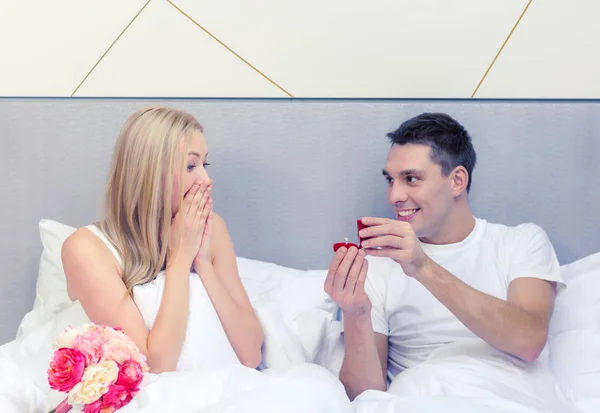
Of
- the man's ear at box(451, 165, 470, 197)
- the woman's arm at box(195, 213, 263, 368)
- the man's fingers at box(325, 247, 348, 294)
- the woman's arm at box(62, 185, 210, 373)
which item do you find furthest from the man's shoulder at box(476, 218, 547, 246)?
the woman's arm at box(62, 185, 210, 373)

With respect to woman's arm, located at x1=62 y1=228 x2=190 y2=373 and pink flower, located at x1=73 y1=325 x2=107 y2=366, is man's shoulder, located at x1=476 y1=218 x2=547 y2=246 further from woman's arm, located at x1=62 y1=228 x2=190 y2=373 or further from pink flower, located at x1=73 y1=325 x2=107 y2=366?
pink flower, located at x1=73 y1=325 x2=107 y2=366

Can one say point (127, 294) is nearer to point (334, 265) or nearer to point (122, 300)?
point (122, 300)

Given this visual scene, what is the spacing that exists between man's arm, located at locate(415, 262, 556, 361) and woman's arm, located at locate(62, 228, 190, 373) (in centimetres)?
56

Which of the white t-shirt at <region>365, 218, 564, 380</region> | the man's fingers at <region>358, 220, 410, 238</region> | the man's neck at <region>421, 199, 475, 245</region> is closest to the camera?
the man's fingers at <region>358, 220, 410, 238</region>

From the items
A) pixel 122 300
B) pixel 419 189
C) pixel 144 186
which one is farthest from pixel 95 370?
pixel 419 189

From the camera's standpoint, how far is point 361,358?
5.37 ft

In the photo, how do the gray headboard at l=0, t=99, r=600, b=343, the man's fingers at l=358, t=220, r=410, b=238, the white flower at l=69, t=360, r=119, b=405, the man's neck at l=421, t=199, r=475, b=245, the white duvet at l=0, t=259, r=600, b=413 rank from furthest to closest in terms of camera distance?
1. the gray headboard at l=0, t=99, r=600, b=343
2. the man's neck at l=421, t=199, r=475, b=245
3. the man's fingers at l=358, t=220, r=410, b=238
4. the white duvet at l=0, t=259, r=600, b=413
5. the white flower at l=69, t=360, r=119, b=405

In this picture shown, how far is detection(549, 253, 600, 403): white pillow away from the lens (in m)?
1.64

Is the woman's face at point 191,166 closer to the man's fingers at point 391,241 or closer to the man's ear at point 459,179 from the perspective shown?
the man's fingers at point 391,241

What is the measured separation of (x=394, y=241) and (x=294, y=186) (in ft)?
2.07

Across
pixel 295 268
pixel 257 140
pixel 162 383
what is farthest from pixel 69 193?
pixel 162 383
